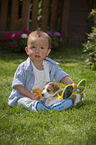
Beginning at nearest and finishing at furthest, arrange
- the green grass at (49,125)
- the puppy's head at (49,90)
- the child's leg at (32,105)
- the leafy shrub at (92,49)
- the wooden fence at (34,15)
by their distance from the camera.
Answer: the green grass at (49,125)
the child's leg at (32,105)
the puppy's head at (49,90)
the leafy shrub at (92,49)
the wooden fence at (34,15)

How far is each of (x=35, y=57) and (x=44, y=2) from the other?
16.4 feet

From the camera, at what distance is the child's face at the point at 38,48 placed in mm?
2807

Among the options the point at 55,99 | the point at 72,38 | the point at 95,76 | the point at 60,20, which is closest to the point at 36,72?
the point at 55,99

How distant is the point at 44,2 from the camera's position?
24.4 ft

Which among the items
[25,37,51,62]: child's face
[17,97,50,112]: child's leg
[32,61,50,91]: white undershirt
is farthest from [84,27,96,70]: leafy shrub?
[17,97,50,112]: child's leg

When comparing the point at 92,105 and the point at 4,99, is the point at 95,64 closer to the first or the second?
the point at 92,105

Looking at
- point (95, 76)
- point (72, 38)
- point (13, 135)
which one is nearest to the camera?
point (13, 135)

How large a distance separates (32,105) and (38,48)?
0.69 m

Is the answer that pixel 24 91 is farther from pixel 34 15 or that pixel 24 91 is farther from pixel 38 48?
pixel 34 15

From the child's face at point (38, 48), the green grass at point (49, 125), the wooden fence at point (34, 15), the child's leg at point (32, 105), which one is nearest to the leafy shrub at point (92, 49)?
the green grass at point (49, 125)

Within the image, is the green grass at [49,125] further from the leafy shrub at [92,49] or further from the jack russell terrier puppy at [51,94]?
the leafy shrub at [92,49]

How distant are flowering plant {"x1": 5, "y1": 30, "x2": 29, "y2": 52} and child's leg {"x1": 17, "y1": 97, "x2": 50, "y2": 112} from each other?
4.01 m

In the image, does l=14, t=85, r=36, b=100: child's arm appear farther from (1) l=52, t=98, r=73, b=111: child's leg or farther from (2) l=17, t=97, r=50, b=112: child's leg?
(1) l=52, t=98, r=73, b=111: child's leg

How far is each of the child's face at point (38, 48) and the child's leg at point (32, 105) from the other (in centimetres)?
52
